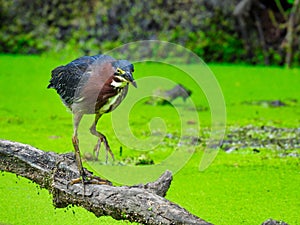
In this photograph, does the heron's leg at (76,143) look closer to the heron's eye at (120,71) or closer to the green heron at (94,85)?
the green heron at (94,85)

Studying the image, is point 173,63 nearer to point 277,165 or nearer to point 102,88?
point 277,165

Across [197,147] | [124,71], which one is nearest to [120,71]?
[124,71]

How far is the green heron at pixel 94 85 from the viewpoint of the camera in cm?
221

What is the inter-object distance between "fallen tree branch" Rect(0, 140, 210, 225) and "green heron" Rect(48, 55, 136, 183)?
0.25 feet

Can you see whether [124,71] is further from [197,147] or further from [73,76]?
[197,147]

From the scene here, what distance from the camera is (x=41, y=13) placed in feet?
21.0

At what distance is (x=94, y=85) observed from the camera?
7.52 feet

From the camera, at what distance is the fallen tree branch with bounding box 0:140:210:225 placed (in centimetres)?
217

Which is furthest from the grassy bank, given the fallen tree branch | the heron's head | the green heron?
the heron's head

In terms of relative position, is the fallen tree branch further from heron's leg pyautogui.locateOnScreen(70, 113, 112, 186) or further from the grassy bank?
the grassy bank

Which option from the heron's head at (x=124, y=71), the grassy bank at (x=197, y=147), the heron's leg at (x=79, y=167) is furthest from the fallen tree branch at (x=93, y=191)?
the heron's head at (x=124, y=71)

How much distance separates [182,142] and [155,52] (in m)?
2.28

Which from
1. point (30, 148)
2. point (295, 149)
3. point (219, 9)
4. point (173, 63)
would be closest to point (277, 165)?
point (295, 149)

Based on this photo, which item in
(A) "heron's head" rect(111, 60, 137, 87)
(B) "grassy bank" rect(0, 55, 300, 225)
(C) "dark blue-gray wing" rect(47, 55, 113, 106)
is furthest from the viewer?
(B) "grassy bank" rect(0, 55, 300, 225)
